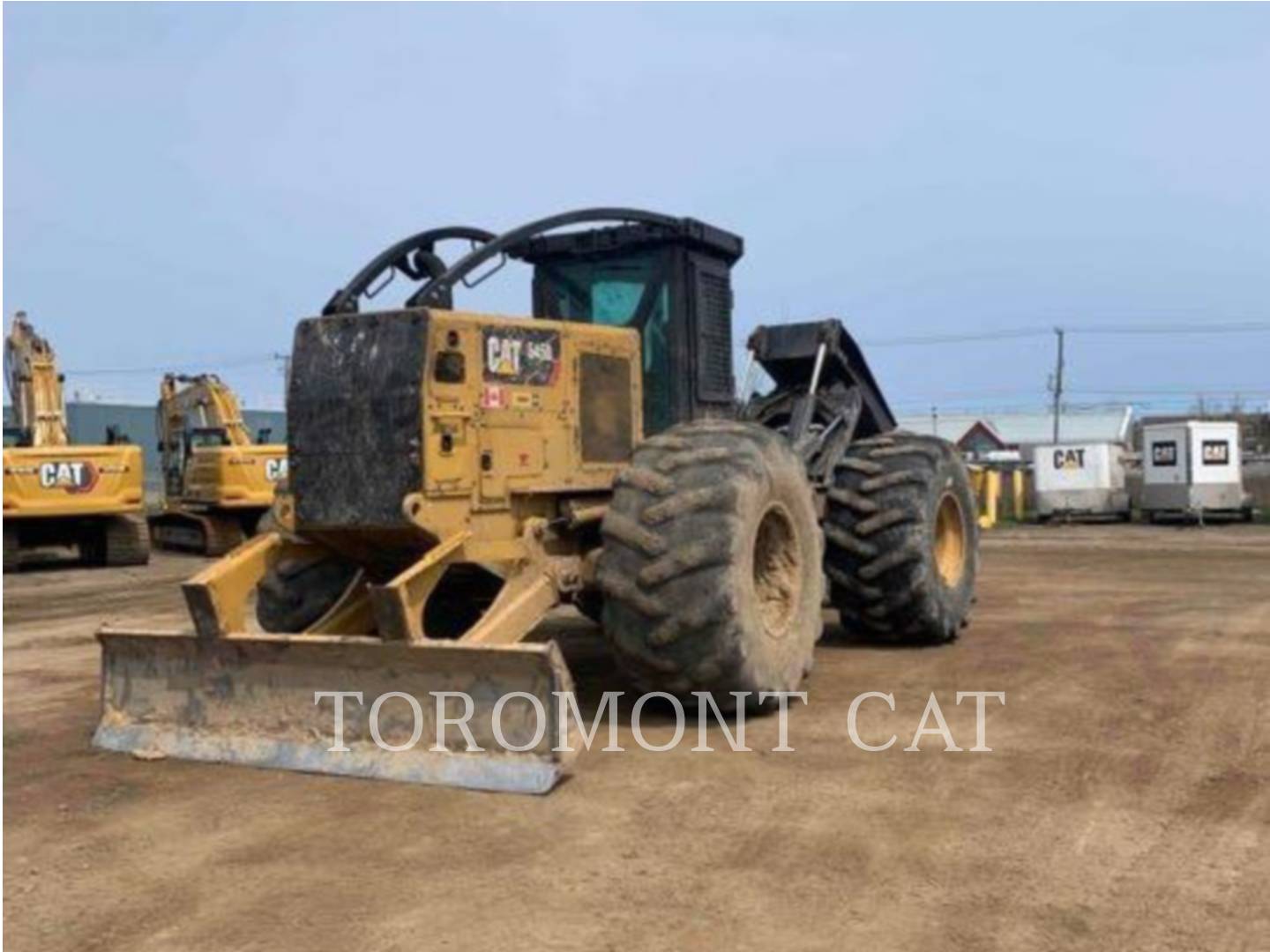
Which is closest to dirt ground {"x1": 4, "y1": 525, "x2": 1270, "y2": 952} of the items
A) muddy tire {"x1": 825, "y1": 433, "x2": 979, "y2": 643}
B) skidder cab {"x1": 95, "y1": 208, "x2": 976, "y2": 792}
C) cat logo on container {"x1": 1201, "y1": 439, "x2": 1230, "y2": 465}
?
skidder cab {"x1": 95, "y1": 208, "x2": 976, "y2": 792}

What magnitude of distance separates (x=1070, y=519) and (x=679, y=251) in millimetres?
20767

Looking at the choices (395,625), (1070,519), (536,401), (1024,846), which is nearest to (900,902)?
(1024,846)

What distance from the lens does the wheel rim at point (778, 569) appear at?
7.52 meters

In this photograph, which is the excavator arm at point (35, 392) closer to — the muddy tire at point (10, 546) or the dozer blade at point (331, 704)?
the muddy tire at point (10, 546)

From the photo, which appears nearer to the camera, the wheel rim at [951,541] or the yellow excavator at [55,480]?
the wheel rim at [951,541]

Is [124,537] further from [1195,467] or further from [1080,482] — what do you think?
[1195,467]

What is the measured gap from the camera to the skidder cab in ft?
20.5

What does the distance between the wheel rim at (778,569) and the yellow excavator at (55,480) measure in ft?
49.9

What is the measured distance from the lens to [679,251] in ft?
27.3

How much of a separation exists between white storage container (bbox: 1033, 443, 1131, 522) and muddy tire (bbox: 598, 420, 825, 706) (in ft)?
69.8

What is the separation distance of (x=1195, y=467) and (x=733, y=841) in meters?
22.7

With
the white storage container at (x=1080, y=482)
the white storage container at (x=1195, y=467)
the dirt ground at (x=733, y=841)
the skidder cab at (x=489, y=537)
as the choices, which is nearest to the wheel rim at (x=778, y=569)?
the skidder cab at (x=489, y=537)

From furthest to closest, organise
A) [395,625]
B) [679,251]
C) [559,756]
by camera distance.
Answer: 1. [679,251]
2. [395,625]
3. [559,756]

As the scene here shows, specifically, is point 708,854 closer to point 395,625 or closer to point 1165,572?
point 395,625
